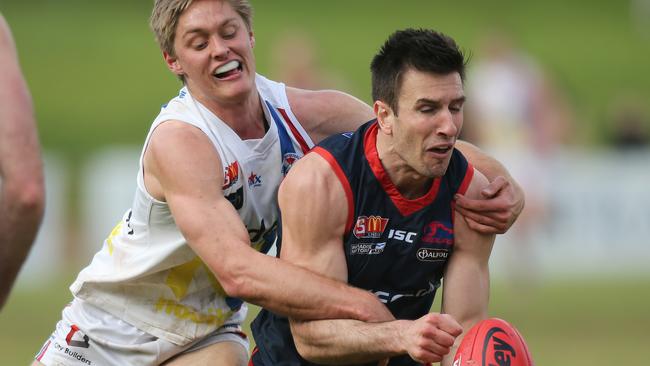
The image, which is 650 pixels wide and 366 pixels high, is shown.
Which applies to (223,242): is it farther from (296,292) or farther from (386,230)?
(386,230)

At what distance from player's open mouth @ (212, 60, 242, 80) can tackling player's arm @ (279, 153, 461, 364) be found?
26.5 inches

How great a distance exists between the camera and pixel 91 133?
93.7ft

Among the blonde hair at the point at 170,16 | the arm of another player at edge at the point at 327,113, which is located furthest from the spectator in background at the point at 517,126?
the blonde hair at the point at 170,16

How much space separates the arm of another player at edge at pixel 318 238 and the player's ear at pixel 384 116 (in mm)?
321

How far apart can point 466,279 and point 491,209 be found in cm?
35

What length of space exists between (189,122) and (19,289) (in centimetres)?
1214

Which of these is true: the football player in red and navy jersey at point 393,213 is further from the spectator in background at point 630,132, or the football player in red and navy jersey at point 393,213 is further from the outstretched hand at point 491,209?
the spectator in background at point 630,132

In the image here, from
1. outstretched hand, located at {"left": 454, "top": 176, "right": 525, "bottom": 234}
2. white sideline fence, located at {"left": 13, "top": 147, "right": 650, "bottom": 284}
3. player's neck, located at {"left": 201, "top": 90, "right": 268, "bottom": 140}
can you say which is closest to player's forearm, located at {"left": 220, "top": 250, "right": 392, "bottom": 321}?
outstretched hand, located at {"left": 454, "top": 176, "right": 525, "bottom": 234}

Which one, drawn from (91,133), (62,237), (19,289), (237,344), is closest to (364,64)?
(91,133)

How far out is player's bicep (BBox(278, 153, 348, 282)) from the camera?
575 centimetres

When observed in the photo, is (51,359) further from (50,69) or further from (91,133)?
(50,69)

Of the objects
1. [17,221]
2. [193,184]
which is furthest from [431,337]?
[17,221]

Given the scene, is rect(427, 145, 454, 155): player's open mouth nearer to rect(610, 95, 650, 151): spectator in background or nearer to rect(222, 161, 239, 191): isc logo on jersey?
rect(222, 161, 239, 191): isc logo on jersey

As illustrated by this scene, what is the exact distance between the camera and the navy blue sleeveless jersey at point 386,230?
5.87 m
